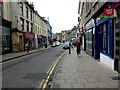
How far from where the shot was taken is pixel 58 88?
466cm

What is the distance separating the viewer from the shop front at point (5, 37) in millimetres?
17228

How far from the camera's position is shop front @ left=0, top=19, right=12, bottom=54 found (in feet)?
56.5

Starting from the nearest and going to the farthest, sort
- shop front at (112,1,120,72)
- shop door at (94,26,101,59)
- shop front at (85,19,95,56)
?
shop front at (112,1,120,72) < shop door at (94,26,101,59) < shop front at (85,19,95,56)

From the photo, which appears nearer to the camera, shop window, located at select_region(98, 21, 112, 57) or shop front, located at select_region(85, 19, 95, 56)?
shop window, located at select_region(98, 21, 112, 57)

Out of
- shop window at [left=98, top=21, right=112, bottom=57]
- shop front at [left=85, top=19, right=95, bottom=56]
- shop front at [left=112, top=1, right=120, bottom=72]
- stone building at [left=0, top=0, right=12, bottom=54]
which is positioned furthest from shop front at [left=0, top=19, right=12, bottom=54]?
shop front at [left=112, top=1, right=120, bottom=72]

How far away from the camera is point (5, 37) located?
18.3 meters

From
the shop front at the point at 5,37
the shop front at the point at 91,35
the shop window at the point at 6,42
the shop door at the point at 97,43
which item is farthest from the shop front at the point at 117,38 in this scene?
the shop window at the point at 6,42

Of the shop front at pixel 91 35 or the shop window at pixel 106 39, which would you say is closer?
the shop window at pixel 106 39

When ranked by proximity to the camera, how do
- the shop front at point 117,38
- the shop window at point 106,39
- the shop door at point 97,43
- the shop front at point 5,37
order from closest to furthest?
1. the shop front at point 117,38
2. the shop window at point 106,39
3. the shop door at point 97,43
4. the shop front at point 5,37

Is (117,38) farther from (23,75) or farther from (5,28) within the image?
(5,28)

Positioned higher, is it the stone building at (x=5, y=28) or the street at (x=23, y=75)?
the stone building at (x=5, y=28)

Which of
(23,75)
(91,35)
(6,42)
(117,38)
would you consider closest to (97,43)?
(91,35)

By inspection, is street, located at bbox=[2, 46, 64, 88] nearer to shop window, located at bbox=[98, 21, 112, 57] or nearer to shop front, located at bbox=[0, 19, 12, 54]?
shop window, located at bbox=[98, 21, 112, 57]

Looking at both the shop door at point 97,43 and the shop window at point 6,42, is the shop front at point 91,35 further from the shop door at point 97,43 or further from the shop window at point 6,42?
the shop window at point 6,42
